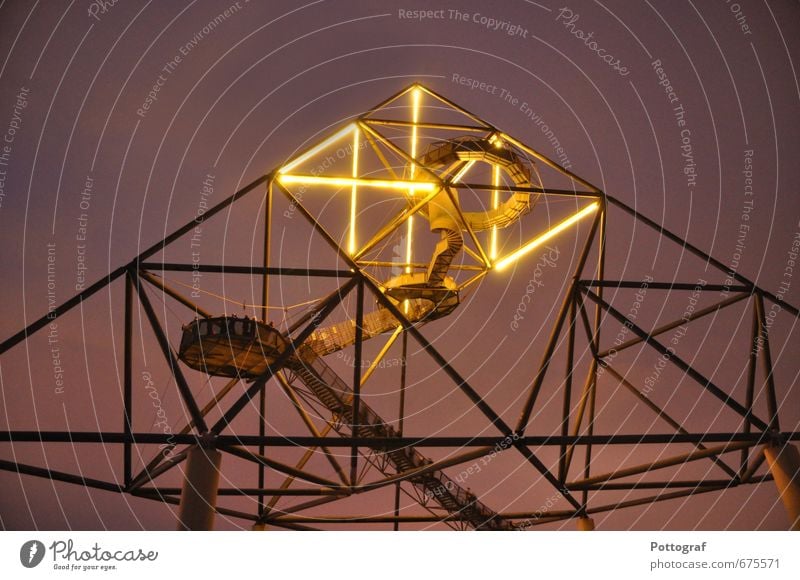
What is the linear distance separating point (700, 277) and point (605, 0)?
14522 millimetres

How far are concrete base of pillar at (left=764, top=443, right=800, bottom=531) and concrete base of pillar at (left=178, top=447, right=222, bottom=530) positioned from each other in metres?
12.6

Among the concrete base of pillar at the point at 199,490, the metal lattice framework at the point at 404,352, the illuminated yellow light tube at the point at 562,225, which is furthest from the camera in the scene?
the illuminated yellow light tube at the point at 562,225

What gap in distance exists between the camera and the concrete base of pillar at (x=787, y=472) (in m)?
16.9

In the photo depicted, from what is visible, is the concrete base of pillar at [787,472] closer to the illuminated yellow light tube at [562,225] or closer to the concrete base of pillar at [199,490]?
the illuminated yellow light tube at [562,225]

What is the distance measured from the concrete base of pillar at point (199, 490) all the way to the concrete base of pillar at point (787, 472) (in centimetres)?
1264

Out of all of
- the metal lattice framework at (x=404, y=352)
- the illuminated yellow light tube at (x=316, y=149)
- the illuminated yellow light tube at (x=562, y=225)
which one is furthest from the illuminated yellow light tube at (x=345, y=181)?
the illuminated yellow light tube at (x=562, y=225)

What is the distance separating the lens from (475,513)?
23047 millimetres

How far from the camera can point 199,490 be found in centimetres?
1559

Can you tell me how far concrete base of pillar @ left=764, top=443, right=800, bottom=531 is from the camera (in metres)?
16.9

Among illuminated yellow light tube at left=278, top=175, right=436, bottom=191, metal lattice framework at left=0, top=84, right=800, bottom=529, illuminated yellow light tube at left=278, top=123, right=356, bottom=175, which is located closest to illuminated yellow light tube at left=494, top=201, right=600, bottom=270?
metal lattice framework at left=0, top=84, right=800, bottom=529
